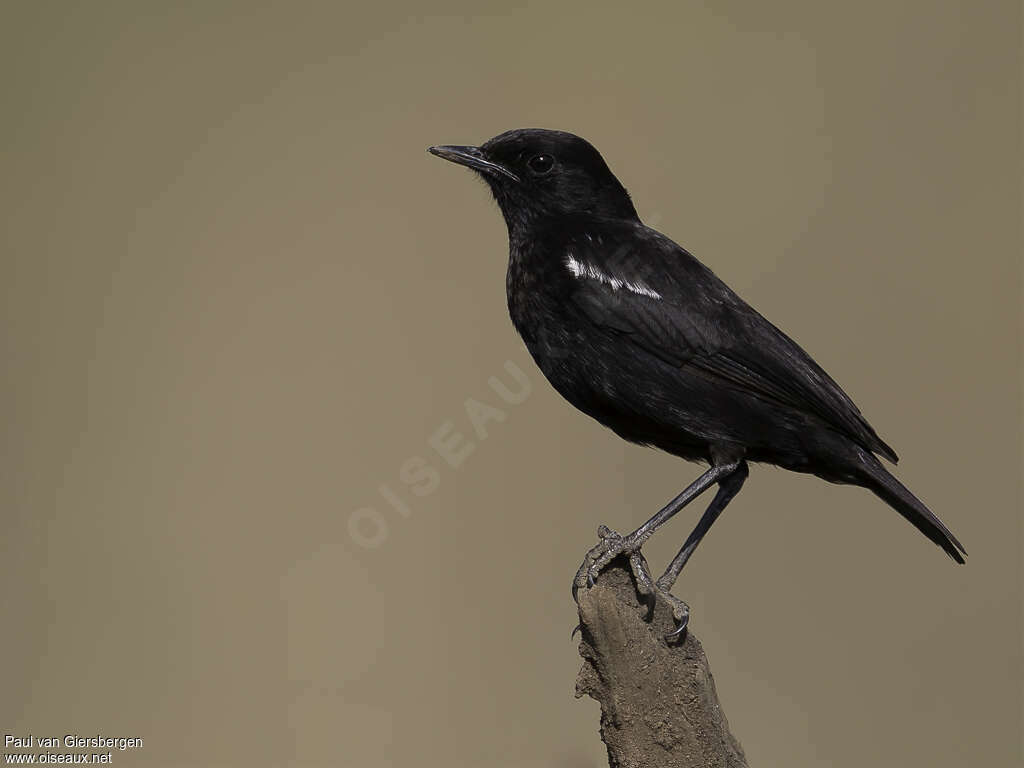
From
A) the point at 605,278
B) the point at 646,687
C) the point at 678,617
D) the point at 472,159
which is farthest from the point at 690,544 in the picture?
the point at 472,159

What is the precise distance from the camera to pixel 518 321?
5016 mm

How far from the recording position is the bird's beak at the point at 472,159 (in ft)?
17.7

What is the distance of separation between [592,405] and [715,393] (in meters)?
0.54

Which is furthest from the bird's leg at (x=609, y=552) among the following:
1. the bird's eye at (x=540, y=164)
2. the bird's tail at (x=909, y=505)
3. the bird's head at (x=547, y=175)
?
the bird's eye at (x=540, y=164)

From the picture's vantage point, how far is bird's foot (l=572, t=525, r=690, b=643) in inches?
168

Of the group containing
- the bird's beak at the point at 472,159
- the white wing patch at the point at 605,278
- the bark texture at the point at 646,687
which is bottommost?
the bark texture at the point at 646,687

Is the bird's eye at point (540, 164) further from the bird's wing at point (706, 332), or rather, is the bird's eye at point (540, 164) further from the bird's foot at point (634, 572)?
the bird's foot at point (634, 572)

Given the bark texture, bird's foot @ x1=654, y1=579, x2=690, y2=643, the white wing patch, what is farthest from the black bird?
the bark texture

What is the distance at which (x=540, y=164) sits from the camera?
5379 millimetres

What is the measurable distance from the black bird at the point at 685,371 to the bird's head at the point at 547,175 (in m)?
0.32

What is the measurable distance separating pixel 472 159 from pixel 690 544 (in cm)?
206

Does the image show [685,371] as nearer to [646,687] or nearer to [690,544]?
[690,544]

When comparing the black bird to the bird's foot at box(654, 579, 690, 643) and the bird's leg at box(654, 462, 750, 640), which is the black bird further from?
the bird's foot at box(654, 579, 690, 643)

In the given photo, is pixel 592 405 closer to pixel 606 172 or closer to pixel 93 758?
pixel 606 172
